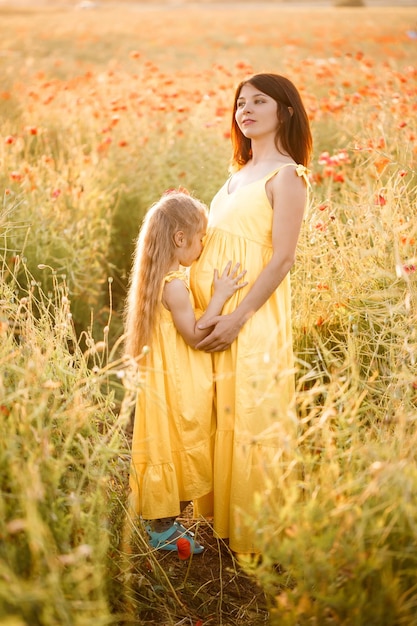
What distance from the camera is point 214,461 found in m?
2.56

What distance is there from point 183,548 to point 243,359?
2.39 ft

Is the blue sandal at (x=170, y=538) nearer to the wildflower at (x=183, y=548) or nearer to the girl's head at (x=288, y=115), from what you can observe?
the wildflower at (x=183, y=548)

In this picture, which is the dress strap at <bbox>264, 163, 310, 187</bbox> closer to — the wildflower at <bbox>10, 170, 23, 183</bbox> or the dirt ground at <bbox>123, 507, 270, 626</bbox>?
the dirt ground at <bbox>123, 507, 270, 626</bbox>

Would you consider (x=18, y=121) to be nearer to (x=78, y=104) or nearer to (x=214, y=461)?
(x=78, y=104)

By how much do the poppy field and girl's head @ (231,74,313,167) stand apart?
488mm

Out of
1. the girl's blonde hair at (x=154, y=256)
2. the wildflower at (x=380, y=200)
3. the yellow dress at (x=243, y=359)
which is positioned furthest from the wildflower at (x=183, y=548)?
the wildflower at (x=380, y=200)

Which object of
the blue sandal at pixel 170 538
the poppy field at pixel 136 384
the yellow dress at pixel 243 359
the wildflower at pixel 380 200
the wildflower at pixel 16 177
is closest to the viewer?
the poppy field at pixel 136 384

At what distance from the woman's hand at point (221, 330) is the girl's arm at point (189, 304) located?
0.02 metres

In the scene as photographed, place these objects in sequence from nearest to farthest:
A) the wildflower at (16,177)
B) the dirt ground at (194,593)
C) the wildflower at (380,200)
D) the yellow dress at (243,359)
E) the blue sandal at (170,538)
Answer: the dirt ground at (194,593)
the yellow dress at (243,359)
the blue sandal at (170,538)
the wildflower at (380,200)
the wildflower at (16,177)

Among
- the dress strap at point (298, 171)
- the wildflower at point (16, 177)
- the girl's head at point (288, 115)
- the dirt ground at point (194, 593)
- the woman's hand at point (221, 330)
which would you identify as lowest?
the dirt ground at point (194, 593)

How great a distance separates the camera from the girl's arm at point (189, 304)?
2453 mm

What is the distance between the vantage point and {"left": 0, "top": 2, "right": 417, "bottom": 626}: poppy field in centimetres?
159

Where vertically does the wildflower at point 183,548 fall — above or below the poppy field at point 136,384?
below

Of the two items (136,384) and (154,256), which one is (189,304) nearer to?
(154,256)
